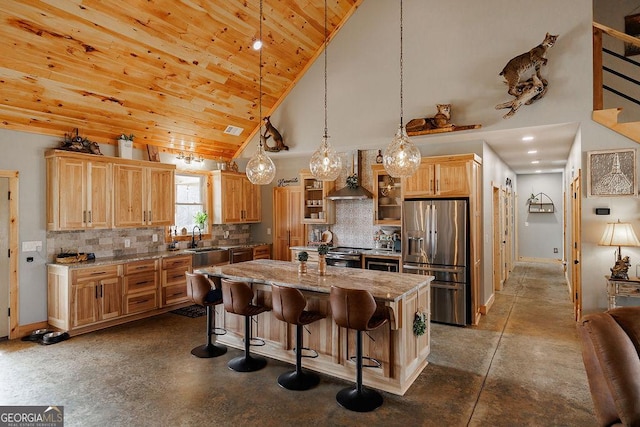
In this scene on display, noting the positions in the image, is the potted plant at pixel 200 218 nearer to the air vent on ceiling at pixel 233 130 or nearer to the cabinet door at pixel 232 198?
the cabinet door at pixel 232 198

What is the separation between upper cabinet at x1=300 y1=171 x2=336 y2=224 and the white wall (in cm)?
715

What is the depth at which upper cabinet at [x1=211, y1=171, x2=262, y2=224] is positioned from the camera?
23.0ft

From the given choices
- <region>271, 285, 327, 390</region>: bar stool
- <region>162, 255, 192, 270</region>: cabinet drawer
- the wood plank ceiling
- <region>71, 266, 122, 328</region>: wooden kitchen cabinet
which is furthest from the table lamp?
<region>71, 266, 122, 328</region>: wooden kitchen cabinet

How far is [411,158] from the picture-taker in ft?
11.8

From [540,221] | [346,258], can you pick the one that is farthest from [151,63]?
[540,221]


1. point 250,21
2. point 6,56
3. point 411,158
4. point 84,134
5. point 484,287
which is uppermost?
point 250,21

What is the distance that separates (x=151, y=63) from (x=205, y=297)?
Result: 3133 mm

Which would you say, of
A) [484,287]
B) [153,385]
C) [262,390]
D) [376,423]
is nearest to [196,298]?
[153,385]

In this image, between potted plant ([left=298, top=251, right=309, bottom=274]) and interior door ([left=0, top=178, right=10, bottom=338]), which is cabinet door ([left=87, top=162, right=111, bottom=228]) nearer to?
interior door ([left=0, top=178, right=10, bottom=338])

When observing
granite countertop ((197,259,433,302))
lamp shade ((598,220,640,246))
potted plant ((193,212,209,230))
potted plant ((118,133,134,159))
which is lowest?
granite countertop ((197,259,433,302))

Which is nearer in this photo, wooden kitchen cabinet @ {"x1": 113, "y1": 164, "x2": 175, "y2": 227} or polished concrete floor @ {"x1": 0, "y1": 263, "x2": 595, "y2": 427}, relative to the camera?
polished concrete floor @ {"x1": 0, "y1": 263, "x2": 595, "y2": 427}

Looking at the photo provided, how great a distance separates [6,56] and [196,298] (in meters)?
3.26

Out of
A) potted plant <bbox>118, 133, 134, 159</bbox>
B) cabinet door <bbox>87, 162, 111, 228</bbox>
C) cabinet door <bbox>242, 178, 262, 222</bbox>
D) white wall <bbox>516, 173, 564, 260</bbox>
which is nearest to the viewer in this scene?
cabinet door <bbox>87, 162, 111, 228</bbox>

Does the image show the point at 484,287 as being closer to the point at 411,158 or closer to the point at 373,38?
the point at 411,158
